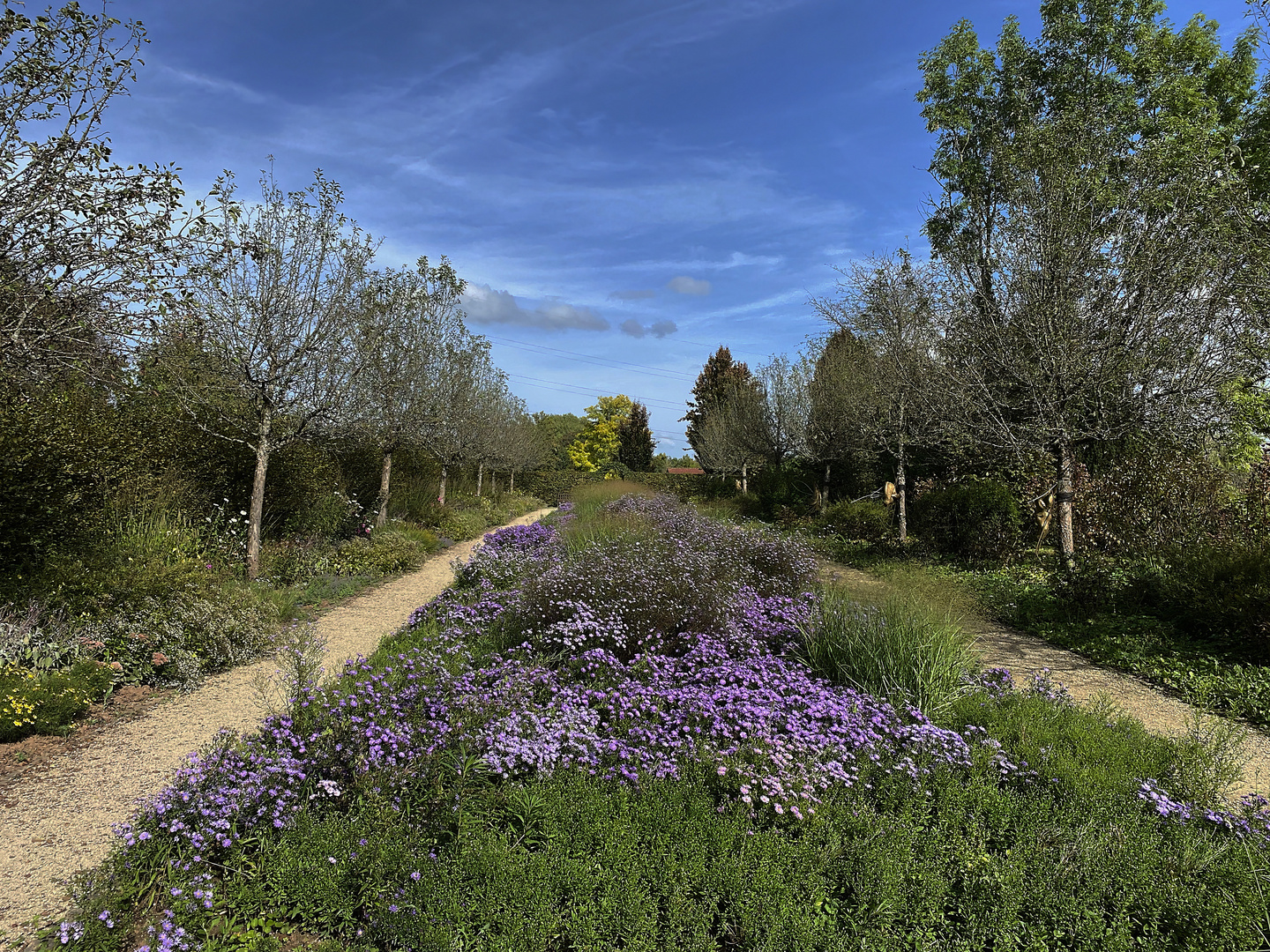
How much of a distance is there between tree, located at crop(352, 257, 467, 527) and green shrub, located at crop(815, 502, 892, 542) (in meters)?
9.75

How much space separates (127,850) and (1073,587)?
29.8 ft

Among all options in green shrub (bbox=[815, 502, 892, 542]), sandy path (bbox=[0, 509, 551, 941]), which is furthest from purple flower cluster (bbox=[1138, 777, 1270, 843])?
green shrub (bbox=[815, 502, 892, 542])

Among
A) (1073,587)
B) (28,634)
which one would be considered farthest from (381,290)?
(1073,587)

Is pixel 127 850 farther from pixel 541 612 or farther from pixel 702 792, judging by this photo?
pixel 541 612

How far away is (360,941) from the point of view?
99.4 inches

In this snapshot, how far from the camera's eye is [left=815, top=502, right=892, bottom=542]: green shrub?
14074 millimetres

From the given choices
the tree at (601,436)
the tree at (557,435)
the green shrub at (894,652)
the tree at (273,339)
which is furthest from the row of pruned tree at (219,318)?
the tree at (601,436)

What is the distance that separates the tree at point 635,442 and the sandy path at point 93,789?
44.3 m

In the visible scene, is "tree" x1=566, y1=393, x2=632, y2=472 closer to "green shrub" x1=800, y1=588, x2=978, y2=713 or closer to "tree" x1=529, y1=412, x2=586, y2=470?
"tree" x1=529, y1=412, x2=586, y2=470

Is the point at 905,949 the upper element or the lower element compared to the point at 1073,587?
lower

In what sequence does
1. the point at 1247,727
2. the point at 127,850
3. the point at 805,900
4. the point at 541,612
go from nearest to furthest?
the point at 805,900 < the point at 127,850 < the point at 1247,727 < the point at 541,612

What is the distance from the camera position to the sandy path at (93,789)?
10.0ft

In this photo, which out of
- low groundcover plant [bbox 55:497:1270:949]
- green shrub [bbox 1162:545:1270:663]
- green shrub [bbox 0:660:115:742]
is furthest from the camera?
green shrub [bbox 1162:545:1270:663]

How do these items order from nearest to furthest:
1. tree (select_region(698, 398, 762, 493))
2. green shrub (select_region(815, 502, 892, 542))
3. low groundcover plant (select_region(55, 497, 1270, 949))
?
low groundcover plant (select_region(55, 497, 1270, 949)) → green shrub (select_region(815, 502, 892, 542)) → tree (select_region(698, 398, 762, 493))
